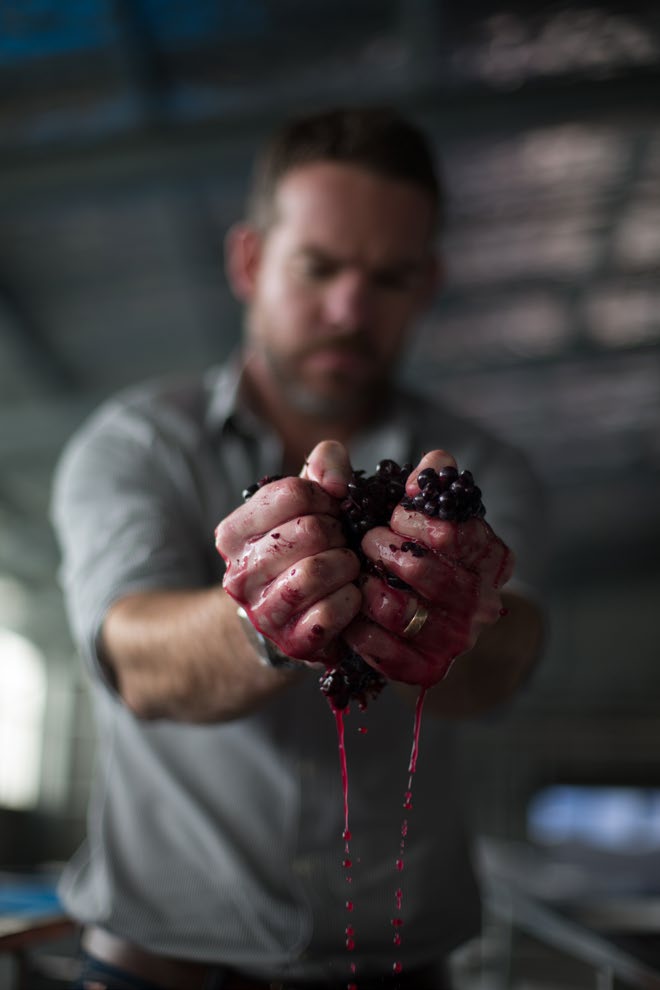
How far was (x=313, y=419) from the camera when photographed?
5.75ft

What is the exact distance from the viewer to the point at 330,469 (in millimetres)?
934

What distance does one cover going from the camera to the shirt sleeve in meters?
1.35

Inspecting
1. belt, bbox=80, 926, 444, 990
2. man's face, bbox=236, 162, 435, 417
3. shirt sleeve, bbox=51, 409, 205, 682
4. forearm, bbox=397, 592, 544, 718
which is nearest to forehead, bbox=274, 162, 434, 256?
man's face, bbox=236, 162, 435, 417

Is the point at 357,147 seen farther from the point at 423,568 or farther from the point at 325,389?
the point at 423,568

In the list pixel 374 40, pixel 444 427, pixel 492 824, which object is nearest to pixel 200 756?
pixel 444 427

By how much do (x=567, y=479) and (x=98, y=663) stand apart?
1031cm

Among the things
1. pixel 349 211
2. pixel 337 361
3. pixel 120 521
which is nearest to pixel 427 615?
pixel 120 521

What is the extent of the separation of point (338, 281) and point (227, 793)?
0.81 metres

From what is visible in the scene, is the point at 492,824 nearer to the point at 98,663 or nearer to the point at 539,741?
the point at 539,741

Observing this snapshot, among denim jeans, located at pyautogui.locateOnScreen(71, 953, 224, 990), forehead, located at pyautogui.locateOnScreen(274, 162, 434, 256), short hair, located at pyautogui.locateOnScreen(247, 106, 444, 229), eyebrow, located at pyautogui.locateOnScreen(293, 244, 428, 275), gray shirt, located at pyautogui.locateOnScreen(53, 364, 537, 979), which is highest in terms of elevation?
short hair, located at pyautogui.locateOnScreen(247, 106, 444, 229)

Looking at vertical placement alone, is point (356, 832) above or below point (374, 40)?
below

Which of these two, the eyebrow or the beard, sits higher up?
the eyebrow

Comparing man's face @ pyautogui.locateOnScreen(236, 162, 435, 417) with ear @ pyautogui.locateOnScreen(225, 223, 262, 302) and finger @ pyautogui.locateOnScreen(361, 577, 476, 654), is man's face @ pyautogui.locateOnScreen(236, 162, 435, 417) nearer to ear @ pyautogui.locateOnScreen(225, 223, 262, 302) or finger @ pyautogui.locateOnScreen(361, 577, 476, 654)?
ear @ pyautogui.locateOnScreen(225, 223, 262, 302)

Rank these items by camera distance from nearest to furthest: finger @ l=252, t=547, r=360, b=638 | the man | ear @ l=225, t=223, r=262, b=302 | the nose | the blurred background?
finger @ l=252, t=547, r=360, b=638, the man, the nose, ear @ l=225, t=223, r=262, b=302, the blurred background
